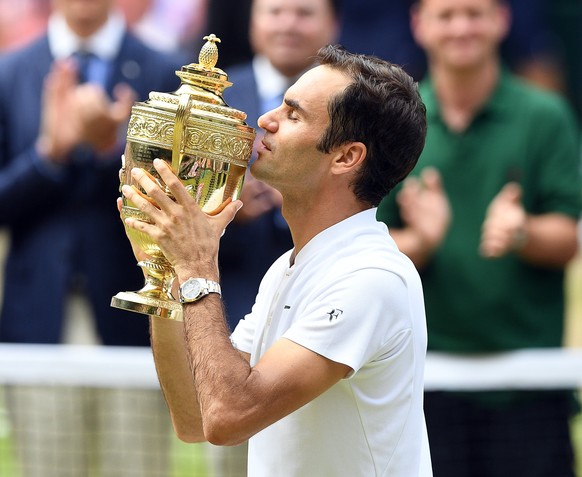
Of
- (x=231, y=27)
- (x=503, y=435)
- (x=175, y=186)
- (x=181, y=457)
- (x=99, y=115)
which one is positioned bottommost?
(x=181, y=457)

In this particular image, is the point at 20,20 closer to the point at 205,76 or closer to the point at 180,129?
A: the point at 205,76

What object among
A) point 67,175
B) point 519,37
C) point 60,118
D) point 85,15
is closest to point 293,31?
point 85,15

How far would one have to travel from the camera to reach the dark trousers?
250 inches

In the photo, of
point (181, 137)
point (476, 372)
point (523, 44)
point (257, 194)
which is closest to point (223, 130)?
point (181, 137)

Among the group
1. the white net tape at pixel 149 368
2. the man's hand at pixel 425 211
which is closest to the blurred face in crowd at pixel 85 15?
the white net tape at pixel 149 368

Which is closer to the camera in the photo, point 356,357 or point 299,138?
point 356,357

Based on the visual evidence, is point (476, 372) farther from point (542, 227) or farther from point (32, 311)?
point (32, 311)

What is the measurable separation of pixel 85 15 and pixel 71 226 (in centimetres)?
110

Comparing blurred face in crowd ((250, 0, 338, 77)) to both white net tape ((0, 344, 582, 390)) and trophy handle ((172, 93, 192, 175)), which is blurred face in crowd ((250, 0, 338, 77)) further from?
trophy handle ((172, 93, 192, 175))

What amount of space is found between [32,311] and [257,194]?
4.77 feet

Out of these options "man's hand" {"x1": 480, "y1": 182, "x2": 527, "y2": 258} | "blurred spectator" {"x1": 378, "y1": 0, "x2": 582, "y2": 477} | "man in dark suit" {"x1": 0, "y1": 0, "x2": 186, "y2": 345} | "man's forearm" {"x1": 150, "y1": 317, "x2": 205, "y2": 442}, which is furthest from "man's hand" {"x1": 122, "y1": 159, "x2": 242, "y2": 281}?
"man in dark suit" {"x1": 0, "y1": 0, "x2": 186, "y2": 345}

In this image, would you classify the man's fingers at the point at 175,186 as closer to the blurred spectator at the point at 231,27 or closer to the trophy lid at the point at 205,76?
the trophy lid at the point at 205,76

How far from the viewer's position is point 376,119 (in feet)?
11.4

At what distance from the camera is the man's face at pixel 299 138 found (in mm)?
3482
